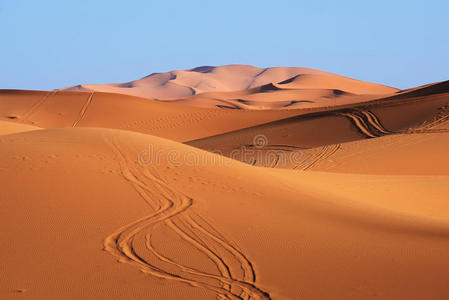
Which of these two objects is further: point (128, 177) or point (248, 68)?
point (248, 68)

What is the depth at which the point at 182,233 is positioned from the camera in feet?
20.8

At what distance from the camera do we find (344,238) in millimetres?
6547

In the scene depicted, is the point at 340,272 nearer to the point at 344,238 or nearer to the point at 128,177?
the point at 344,238

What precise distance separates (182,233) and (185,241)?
0.31 metres

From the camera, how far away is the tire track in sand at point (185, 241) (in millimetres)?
4785

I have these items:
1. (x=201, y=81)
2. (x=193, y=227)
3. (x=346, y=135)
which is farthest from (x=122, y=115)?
(x=201, y=81)

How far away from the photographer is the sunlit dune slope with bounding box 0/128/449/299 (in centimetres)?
476

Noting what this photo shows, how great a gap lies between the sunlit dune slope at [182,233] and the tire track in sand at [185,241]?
2 centimetres

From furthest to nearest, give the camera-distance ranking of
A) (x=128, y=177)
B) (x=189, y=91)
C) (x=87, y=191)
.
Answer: (x=189, y=91), (x=128, y=177), (x=87, y=191)

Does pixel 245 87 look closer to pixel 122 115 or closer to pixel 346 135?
pixel 122 115

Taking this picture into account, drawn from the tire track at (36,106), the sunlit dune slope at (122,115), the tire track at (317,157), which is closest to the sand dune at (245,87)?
the sunlit dune slope at (122,115)

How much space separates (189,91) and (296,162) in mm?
125235

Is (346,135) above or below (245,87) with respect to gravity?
below

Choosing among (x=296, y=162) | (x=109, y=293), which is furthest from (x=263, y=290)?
(x=296, y=162)
